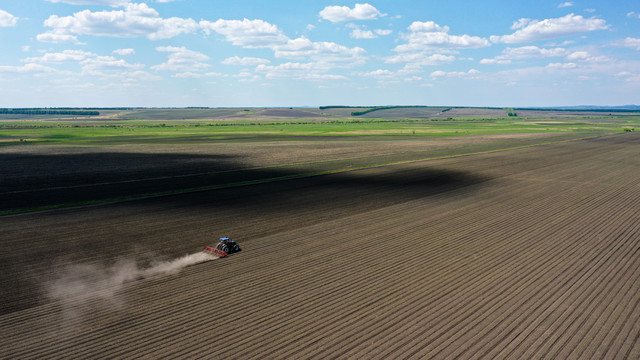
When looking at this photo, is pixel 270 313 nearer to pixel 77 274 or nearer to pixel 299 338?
pixel 299 338

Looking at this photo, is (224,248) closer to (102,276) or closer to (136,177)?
(102,276)

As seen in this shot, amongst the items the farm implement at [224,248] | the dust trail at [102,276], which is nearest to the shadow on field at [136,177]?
the dust trail at [102,276]

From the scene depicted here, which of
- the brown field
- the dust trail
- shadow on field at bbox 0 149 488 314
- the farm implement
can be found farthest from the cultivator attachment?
shadow on field at bbox 0 149 488 314

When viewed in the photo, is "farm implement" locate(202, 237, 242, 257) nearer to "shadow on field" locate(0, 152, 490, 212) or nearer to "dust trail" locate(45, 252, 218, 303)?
"dust trail" locate(45, 252, 218, 303)

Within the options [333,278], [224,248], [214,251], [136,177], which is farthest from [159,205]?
[333,278]

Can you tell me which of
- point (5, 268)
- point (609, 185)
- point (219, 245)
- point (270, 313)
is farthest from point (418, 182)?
point (5, 268)
